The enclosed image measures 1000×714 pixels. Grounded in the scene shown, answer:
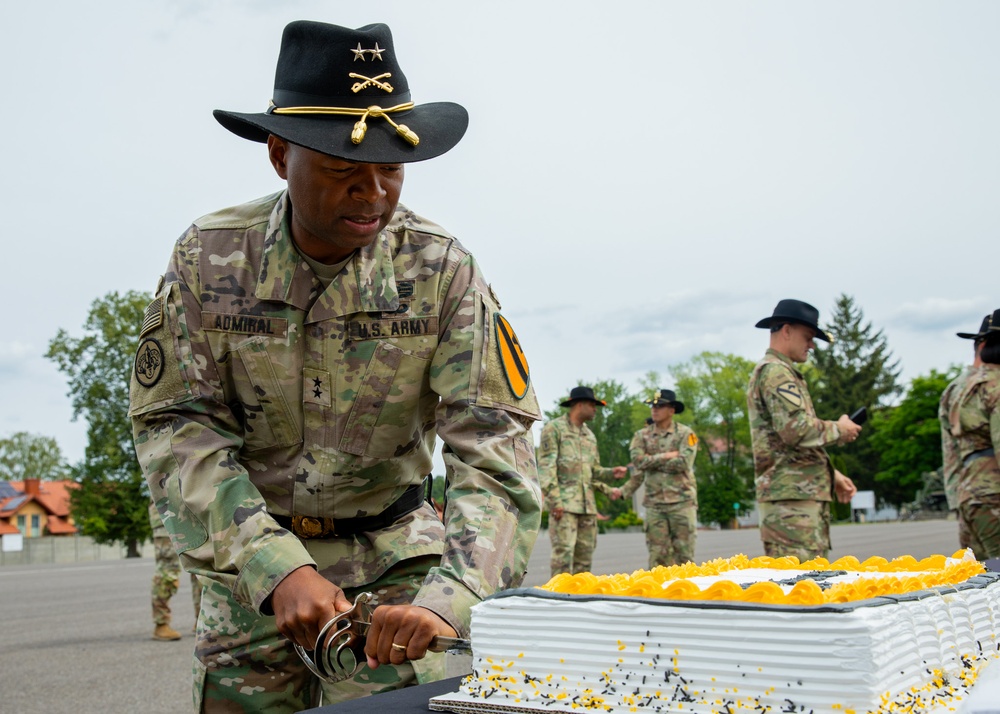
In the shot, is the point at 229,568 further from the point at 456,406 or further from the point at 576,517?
the point at 576,517

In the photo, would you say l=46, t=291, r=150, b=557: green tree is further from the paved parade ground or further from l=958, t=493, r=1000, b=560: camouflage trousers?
l=958, t=493, r=1000, b=560: camouflage trousers

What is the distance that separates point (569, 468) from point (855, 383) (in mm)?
65174

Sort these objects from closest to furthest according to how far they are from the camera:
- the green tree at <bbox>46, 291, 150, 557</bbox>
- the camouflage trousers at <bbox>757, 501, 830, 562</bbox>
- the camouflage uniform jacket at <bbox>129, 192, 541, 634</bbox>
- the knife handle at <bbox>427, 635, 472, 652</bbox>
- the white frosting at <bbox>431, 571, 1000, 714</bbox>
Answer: the white frosting at <bbox>431, 571, 1000, 714</bbox> < the knife handle at <bbox>427, 635, 472, 652</bbox> < the camouflage uniform jacket at <bbox>129, 192, 541, 634</bbox> < the camouflage trousers at <bbox>757, 501, 830, 562</bbox> < the green tree at <bbox>46, 291, 150, 557</bbox>

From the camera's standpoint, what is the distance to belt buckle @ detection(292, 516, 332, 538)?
2.79 meters

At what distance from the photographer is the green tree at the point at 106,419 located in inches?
1779

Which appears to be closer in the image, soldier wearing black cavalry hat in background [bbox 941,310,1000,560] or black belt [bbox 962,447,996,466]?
soldier wearing black cavalry hat in background [bbox 941,310,1000,560]

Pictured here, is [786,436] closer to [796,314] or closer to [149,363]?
[796,314]

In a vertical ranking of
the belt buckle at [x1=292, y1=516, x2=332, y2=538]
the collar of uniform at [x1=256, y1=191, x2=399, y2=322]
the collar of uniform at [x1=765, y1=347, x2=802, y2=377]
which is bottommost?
the belt buckle at [x1=292, y1=516, x2=332, y2=538]

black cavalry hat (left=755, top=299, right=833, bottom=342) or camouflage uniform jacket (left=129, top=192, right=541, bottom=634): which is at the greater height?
black cavalry hat (left=755, top=299, right=833, bottom=342)

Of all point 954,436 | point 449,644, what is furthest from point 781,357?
point 449,644

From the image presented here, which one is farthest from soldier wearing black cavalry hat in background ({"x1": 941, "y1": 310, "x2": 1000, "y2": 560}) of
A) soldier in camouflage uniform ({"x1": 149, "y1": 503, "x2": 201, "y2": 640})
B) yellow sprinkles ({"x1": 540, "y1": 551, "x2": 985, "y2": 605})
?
soldier in camouflage uniform ({"x1": 149, "y1": 503, "x2": 201, "y2": 640})

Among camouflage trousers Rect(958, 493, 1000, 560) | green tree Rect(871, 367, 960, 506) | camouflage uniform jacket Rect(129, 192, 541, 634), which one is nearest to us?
camouflage uniform jacket Rect(129, 192, 541, 634)

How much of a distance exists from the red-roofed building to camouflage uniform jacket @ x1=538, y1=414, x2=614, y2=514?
59448 mm

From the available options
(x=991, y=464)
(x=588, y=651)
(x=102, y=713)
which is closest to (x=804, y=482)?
(x=991, y=464)
